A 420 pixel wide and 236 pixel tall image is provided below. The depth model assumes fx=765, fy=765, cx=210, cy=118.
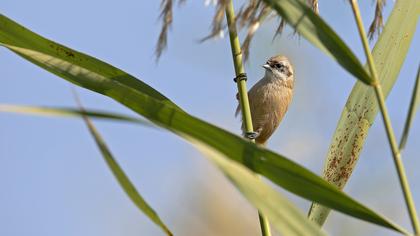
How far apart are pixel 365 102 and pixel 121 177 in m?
0.97

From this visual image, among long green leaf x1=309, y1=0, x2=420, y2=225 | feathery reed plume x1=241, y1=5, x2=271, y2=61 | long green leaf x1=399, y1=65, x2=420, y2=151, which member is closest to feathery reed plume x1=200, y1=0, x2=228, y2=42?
feathery reed plume x1=241, y1=5, x2=271, y2=61

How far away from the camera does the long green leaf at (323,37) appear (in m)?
1.40

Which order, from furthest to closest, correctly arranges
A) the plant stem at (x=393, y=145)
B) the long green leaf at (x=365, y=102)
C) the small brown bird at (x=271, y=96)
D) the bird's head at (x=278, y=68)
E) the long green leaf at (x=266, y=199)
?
1. the bird's head at (x=278, y=68)
2. the small brown bird at (x=271, y=96)
3. the long green leaf at (x=365, y=102)
4. the plant stem at (x=393, y=145)
5. the long green leaf at (x=266, y=199)

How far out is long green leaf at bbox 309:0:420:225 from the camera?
201cm

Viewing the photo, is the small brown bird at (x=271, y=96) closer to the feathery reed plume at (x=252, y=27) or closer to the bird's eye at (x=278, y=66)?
the bird's eye at (x=278, y=66)

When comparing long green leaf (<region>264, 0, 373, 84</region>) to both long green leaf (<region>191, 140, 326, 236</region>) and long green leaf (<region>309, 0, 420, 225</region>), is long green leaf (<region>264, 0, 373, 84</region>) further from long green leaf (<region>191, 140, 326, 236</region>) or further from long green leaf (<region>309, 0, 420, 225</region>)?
long green leaf (<region>309, 0, 420, 225</region>)

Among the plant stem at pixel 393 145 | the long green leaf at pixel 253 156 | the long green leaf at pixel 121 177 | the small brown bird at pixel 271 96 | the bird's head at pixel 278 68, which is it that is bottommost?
the long green leaf at pixel 121 177

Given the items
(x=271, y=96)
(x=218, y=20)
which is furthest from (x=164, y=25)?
(x=271, y=96)

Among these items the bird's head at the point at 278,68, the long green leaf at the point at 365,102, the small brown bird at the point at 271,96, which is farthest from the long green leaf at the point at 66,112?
the bird's head at the point at 278,68

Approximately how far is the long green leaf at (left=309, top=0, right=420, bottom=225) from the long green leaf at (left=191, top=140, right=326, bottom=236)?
727mm

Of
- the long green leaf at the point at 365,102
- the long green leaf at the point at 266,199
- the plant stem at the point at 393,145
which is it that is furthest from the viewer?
the long green leaf at the point at 365,102

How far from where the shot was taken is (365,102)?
83.9 inches

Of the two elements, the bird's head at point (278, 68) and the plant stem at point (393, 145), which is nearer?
the plant stem at point (393, 145)

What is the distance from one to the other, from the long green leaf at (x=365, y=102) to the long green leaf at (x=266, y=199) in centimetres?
73
